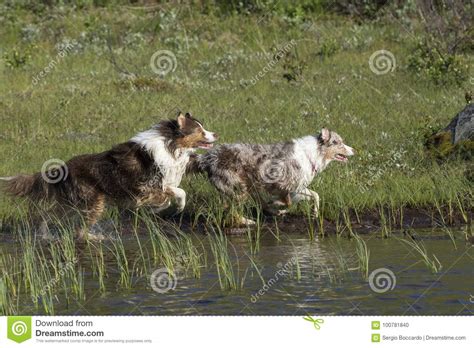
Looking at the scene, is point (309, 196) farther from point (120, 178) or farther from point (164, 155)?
point (120, 178)

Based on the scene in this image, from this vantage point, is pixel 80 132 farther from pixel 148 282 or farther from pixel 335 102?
pixel 148 282

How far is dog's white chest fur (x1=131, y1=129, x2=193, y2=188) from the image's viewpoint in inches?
542

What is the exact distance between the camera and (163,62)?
24906 mm

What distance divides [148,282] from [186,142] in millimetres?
3350

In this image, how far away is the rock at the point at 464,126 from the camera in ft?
53.7

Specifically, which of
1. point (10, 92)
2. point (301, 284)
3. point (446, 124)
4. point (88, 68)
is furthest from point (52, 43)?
point (301, 284)

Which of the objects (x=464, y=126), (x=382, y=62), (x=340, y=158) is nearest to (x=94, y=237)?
(x=340, y=158)

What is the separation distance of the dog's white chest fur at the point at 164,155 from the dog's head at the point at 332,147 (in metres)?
1.97

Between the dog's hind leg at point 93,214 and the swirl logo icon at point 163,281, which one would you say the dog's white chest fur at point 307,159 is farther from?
the swirl logo icon at point 163,281

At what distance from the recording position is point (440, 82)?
21734 millimetres

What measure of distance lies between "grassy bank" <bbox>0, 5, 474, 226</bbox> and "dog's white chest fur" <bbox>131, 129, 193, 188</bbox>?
80 centimetres

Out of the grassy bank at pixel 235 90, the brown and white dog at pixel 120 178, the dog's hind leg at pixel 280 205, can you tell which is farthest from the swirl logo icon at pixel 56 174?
the dog's hind leg at pixel 280 205

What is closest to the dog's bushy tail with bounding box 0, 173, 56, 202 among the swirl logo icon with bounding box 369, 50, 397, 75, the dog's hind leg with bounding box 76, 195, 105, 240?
the dog's hind leg with bounding box 76, 195, 105, 240
